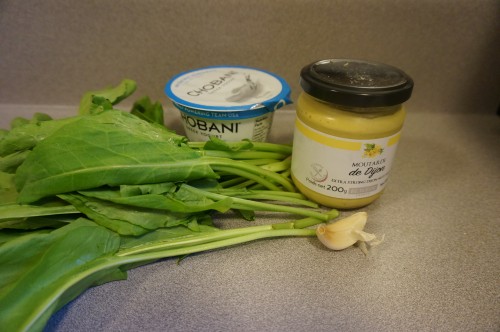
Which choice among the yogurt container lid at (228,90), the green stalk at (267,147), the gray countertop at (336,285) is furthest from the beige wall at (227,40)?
the gray countertop at (336,285)

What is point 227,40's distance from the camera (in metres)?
0.76

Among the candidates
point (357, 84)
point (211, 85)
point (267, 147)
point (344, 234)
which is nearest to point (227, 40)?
point (211, 85)

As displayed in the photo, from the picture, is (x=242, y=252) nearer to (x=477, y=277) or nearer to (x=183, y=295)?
(x=183, y=295)

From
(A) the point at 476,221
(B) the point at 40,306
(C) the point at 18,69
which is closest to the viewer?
(B) the point at 40,306

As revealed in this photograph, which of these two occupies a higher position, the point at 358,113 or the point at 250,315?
the point at 358,113

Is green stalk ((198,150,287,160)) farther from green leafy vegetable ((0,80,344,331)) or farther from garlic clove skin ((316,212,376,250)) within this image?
garlic clove skin ((316,212,376,250))

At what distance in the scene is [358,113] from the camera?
45 cm

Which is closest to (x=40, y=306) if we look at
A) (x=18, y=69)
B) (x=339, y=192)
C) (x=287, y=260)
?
(x=287, y=260)

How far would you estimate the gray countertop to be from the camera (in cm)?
40

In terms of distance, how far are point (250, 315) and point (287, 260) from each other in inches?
3.9

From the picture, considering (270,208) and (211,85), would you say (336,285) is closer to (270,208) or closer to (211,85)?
(270,208)

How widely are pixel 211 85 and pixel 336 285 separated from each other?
413 mm

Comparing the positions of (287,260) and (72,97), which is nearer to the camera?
(287,260)

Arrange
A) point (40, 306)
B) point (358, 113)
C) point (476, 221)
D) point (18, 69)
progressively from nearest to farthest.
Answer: point (40, 306)
point (358, 113)
point (476, 221)
point (18, 69)
